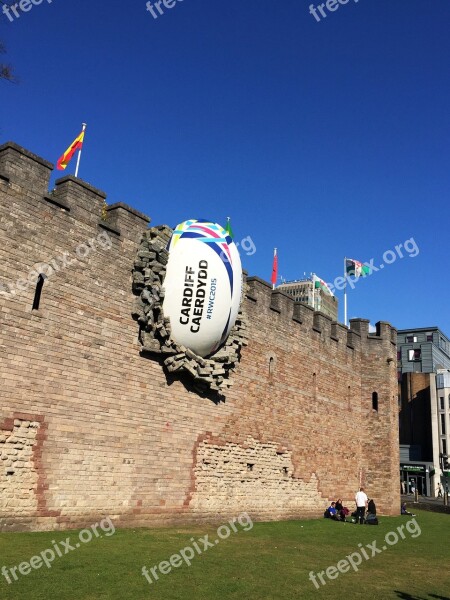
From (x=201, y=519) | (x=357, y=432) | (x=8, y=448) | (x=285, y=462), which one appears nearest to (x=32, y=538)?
(x=8, y=448)

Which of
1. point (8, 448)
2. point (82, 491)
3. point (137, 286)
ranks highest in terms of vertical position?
point (137, 286)

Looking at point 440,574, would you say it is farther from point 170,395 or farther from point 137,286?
point 137,286

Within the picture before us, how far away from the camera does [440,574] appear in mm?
10266

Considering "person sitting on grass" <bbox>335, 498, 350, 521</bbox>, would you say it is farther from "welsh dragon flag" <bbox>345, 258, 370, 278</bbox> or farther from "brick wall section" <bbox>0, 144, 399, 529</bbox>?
"welsh dragon flag" <bbox>345, 258, 370, 278</bbox>

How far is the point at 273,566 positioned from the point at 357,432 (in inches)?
603

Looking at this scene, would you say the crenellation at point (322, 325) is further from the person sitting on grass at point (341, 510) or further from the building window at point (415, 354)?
the building window at point (415, 354)

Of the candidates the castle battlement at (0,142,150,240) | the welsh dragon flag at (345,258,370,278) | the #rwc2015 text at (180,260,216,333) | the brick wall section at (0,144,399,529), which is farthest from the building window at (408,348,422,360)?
the castle battlement at (0,142,150,240)

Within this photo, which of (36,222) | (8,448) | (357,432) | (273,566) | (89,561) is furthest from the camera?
(357,432)
